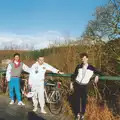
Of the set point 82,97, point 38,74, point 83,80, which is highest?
point 38,74

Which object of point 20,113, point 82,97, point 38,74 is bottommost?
point 20,113

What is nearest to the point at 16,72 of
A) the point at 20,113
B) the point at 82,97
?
the point at 20,113

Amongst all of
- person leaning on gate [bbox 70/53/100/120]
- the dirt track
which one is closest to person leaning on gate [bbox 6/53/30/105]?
the dirt track

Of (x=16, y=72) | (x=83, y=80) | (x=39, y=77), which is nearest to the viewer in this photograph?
(x=83, y=80)

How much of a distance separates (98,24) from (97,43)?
3.22 feet

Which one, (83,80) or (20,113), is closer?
(83,80)

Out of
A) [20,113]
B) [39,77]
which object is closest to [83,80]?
[39,77]

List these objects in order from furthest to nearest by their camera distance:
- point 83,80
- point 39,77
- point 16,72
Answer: point 16,72
point 39,77
point 83,80

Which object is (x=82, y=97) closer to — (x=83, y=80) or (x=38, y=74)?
(x=83, y=80)

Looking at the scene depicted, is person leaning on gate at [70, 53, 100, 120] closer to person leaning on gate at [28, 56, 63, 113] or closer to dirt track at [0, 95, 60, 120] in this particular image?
dirt track at [0, 95, 60, 120]

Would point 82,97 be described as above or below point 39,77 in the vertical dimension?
below

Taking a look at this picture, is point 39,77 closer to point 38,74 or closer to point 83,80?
point 38,74

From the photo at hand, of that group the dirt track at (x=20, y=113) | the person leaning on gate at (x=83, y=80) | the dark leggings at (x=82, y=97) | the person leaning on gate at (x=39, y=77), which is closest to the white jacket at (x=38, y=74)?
the person leaning on gate at (x=39, y=77)

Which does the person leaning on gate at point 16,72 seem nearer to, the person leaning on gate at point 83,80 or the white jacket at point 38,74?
the white jacket at point 38,74
